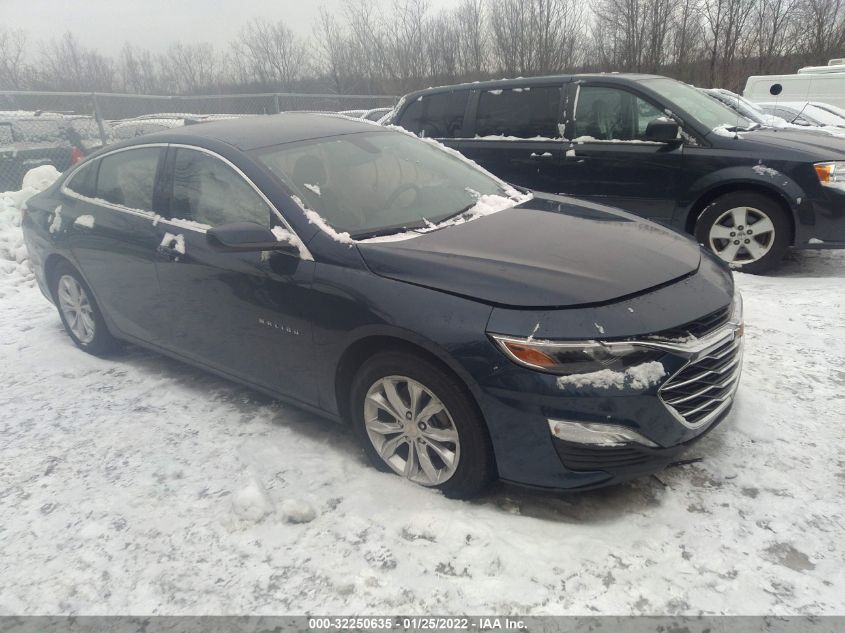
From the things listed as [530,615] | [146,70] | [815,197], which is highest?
[146,70]

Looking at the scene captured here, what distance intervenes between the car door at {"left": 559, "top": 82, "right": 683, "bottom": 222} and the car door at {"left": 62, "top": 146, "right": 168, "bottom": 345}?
388 cm

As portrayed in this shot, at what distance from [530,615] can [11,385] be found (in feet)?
12.6

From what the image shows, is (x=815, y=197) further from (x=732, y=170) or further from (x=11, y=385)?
(x=11, y=385)

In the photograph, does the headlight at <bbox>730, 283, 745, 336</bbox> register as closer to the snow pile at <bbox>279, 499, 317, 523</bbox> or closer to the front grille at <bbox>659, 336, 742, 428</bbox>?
the front grille at <bbox>659, 336, 742, 428</bbox>

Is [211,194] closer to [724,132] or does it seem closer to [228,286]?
[228,286]

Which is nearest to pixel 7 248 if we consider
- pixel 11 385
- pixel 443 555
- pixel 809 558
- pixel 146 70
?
pixel 11 385

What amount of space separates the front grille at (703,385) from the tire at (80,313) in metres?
3.80

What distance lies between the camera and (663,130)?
5.38 m

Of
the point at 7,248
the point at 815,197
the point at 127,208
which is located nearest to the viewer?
the point at 127,208

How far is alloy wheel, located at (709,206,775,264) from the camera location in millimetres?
5340

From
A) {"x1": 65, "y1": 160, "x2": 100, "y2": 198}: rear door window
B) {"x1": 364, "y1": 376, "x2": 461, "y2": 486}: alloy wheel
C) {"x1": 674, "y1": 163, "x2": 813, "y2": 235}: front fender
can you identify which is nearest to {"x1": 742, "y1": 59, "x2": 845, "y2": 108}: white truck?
{"x1": 674, "y1": 163, "x2": 813, "y2": 235}: front fender

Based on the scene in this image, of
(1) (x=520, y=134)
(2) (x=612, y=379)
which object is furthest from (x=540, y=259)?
(1) (x=520, y=134)

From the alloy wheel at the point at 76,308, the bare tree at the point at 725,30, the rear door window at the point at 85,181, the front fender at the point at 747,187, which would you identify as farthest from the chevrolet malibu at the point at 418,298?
the bare tree at the point at 725,30

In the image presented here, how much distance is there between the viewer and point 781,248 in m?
5.30
